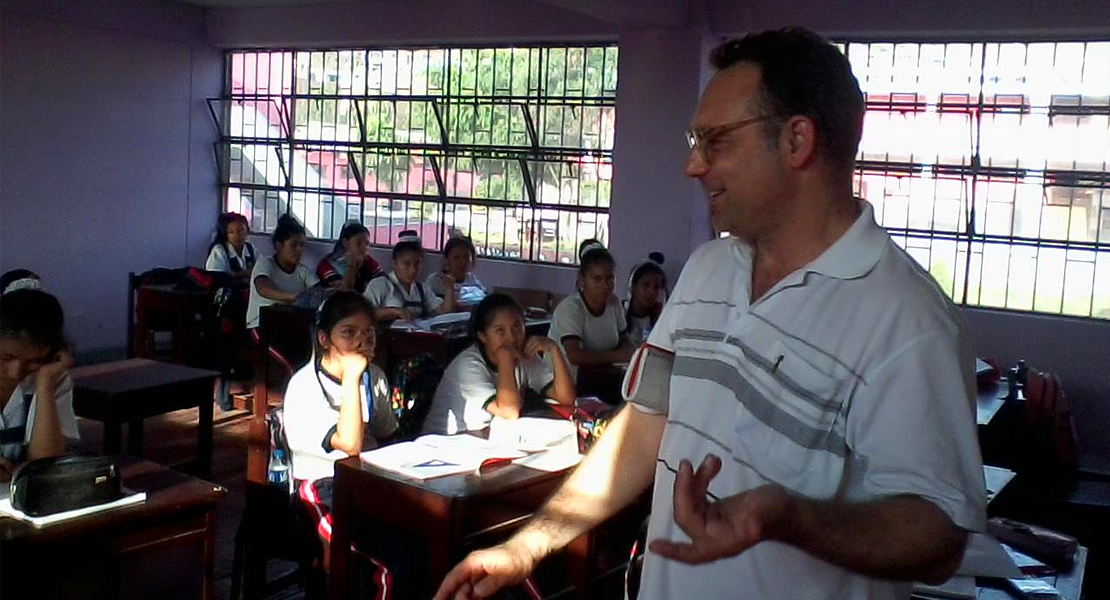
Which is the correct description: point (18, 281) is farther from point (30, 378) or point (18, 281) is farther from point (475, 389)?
point (475, 389)

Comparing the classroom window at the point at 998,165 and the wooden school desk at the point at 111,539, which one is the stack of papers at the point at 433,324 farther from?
the wooden school desk at the point at 111,539

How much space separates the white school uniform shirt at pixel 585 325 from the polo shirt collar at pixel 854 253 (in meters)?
3.90

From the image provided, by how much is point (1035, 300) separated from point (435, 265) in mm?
4282

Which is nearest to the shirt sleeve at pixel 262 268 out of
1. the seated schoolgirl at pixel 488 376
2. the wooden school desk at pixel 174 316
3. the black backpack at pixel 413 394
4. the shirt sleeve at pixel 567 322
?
the wooden school desk at pixel 174 316

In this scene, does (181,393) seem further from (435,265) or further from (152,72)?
(152,72)

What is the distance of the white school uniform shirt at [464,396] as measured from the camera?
12.3 ft

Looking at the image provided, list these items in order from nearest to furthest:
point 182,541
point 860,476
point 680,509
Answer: point 680,509 < point 860,476 < point 182,541

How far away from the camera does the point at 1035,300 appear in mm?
6262

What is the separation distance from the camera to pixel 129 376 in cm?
436

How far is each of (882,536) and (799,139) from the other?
0.43 m

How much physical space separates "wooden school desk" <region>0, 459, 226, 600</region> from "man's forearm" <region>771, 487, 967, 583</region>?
187cm

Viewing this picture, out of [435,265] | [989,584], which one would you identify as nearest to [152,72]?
[435,265]

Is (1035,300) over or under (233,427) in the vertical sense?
over

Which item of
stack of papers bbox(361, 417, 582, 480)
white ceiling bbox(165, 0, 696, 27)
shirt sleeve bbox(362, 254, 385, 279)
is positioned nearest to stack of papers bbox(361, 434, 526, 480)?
stack of papers bbox(361, 417, 582, 480)
